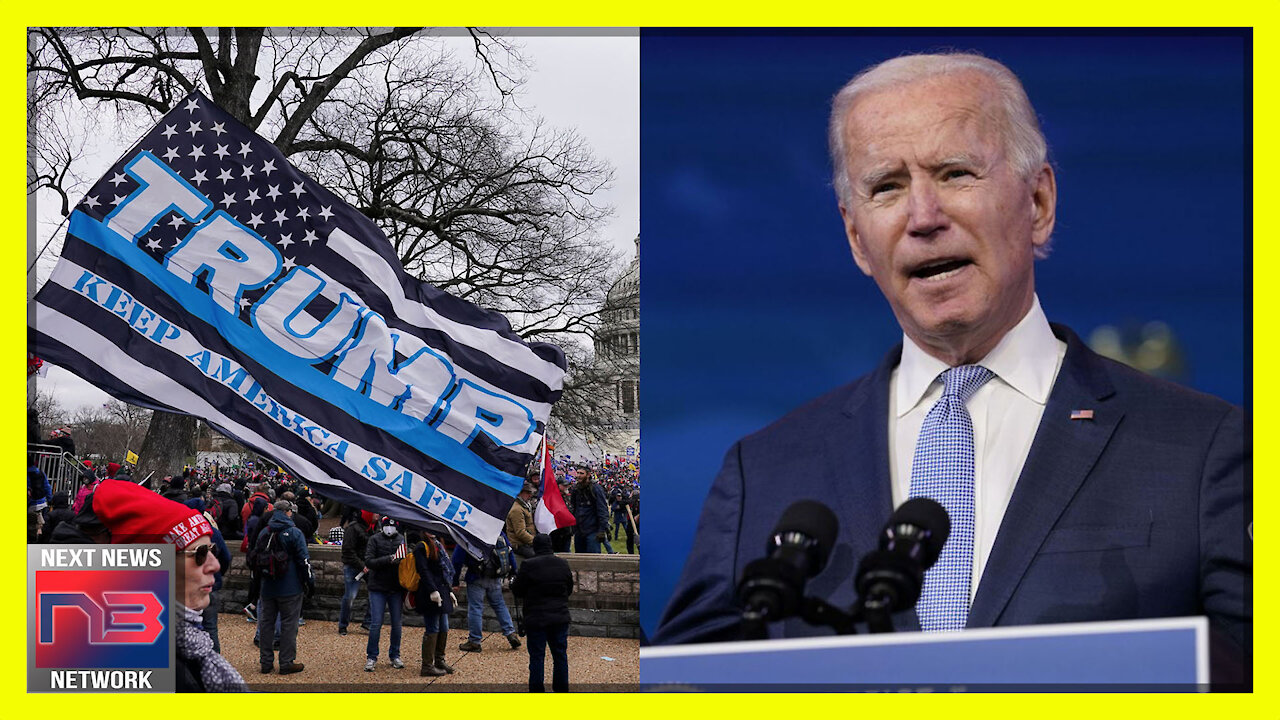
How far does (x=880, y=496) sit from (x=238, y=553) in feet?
32.2

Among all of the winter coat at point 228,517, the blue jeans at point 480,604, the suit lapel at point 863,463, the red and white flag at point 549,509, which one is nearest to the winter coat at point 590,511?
the blue jeans at point 480,604

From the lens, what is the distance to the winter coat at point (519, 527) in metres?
11.5

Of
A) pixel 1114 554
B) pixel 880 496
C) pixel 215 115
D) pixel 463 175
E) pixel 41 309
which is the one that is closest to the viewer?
pixel 1114 554

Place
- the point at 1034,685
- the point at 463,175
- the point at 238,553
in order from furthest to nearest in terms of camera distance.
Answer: the point at 463,175
the point at 238,553
the point at 1034,685

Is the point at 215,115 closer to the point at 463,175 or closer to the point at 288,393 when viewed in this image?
the point at 288,393

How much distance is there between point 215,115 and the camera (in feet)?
23.1

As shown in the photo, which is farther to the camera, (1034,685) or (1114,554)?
(1114,554)

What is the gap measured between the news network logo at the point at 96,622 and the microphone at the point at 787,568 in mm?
3467

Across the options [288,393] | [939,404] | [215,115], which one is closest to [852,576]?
[939,404]

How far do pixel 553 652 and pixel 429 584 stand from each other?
169 centimetres

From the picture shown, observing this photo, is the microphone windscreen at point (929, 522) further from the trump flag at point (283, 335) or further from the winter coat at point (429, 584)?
the winter coat at point (429, 584)

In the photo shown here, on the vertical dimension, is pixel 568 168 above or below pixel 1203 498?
above

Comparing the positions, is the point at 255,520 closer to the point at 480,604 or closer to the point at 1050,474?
the point at 480,604

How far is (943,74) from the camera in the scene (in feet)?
17.8
